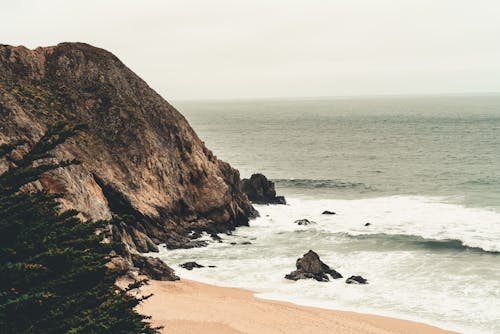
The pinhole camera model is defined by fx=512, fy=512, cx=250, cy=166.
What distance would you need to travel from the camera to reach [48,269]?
37.4ft

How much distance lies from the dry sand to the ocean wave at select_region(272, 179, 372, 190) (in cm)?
4763

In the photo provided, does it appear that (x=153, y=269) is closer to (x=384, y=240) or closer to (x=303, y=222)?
(x=384, y=240)

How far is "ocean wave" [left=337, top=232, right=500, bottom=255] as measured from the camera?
137 ft

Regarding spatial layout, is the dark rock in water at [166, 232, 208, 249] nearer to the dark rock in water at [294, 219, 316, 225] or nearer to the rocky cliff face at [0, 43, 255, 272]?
the rocky cliff face at [0, 43, 255, 272]

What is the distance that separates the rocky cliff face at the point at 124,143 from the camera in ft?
134

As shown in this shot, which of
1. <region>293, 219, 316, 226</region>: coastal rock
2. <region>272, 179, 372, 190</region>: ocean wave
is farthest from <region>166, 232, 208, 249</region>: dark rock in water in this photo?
<region>272, 179, 372, 190</region>: ocean wave

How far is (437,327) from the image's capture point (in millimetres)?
26250

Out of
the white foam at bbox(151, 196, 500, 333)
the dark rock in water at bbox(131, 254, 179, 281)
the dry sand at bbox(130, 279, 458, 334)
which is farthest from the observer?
the dark rock in water at bbox(131, 254, 179, 281)

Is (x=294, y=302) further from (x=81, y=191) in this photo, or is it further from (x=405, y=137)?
(x=405, y=137)

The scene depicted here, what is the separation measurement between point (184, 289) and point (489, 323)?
1707cm

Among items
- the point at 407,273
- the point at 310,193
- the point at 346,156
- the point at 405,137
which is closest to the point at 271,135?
the point at 405,137

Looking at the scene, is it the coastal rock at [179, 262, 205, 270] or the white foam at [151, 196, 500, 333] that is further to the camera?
the coastal rock at [179, 262, 205, 270]

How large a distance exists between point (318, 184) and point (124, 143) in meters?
38.1

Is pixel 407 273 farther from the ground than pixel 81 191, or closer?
closer
